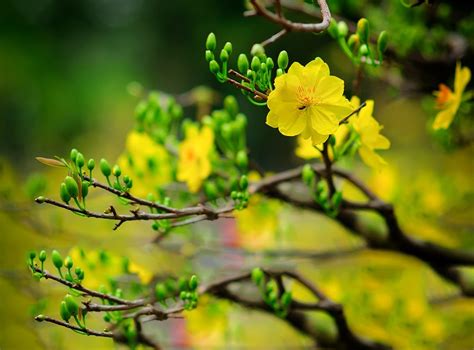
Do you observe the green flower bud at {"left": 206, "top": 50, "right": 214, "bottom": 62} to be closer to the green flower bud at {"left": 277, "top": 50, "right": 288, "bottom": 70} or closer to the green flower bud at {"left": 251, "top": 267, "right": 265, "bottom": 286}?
the green flower bud at {"left": 277, "top": 50, "right": 288, "bottom": 70}

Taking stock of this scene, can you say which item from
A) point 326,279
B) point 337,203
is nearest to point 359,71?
point 337,203

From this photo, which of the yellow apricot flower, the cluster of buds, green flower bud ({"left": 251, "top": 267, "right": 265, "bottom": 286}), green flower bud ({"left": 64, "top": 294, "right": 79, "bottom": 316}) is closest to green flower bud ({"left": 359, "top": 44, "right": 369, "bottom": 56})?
the cluster of buds

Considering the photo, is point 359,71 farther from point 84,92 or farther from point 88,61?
point 88,61

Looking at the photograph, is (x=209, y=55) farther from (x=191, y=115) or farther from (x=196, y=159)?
(x=191, y=115)

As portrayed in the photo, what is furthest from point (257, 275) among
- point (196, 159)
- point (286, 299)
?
point (196, 159)

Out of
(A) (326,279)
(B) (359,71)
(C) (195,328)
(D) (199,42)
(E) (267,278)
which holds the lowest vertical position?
(D) (199,42)

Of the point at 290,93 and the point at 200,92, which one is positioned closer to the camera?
the point at 290,93
